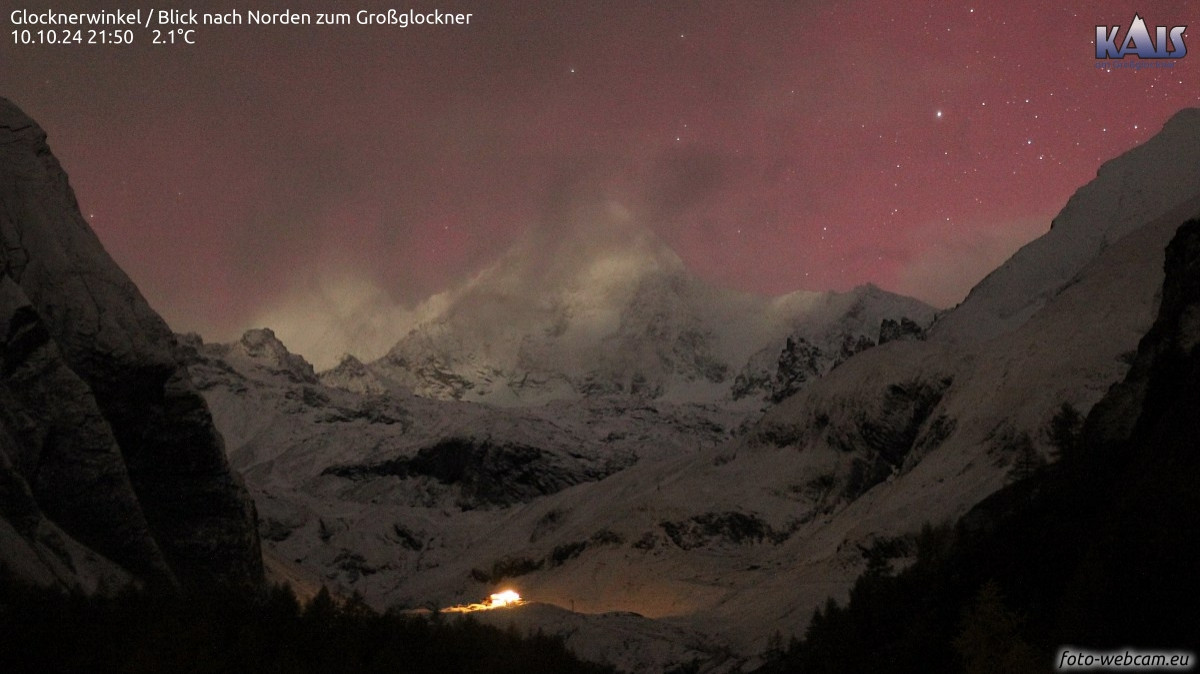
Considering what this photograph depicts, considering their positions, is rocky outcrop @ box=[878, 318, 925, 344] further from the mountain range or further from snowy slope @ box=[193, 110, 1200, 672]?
snowy slope @ box=[193, 110, 1200, 672]

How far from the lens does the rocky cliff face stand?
39.8 meters

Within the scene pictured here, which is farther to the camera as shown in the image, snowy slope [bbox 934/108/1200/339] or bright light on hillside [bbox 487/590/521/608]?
snowy slope [bbox 934/108/1200/339]

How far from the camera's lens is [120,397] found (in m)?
45.0

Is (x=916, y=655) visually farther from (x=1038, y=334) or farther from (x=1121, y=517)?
(x=1038, y=334)

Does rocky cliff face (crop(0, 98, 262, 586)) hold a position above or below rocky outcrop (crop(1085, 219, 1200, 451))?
above

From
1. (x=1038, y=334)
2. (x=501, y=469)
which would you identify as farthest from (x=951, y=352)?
(x=501, y=469)

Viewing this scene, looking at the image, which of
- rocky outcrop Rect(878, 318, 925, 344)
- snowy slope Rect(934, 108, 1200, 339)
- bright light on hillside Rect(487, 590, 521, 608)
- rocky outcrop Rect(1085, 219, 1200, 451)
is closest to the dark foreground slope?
rocky outcrop Rect(1085, 219, 1200, 451)

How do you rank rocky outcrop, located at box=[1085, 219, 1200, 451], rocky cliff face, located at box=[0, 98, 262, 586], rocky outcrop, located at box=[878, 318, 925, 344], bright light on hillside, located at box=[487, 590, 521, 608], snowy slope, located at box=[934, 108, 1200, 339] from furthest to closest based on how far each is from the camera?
rocky outcrop, located at box=[878, 318, 925, 344], snowy slope, located at box=[934, 108, 1200, 339], bright light on hillside, located at box=[487, 590, 521, 608], rocky cliff face, located at box=[0, 98, 262, 586], rocky outcrop, located at box=[1085, 219, 1200, 451]

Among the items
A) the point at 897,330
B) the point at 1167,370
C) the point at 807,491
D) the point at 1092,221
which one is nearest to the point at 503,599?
the point at 807,491

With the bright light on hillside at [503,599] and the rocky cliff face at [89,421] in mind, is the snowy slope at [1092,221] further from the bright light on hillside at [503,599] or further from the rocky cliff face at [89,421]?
the rocky cliff face at [89,421]

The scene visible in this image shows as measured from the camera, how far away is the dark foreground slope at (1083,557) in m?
23.3

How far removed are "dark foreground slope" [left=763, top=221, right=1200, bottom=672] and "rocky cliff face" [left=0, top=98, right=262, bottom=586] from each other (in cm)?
2450

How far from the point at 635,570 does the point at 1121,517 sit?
212 feet

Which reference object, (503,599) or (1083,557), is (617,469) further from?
(1083,557)
